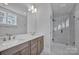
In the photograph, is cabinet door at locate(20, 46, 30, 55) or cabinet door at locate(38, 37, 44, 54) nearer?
cabinet door at locate(20, 46, 30, 55)

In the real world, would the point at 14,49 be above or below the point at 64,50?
above

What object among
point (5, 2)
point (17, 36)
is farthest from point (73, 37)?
point (5, 2)

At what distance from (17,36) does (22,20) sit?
0.30 meters

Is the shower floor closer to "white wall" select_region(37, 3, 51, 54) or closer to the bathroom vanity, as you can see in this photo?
"white wall" select_region(37, 3, 51, 54)

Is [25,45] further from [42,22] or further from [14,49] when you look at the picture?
[42,22]

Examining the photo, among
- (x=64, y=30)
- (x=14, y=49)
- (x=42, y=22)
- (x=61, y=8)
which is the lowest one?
(x=14, y=49)

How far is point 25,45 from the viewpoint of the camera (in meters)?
1.72

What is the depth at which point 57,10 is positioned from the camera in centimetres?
194

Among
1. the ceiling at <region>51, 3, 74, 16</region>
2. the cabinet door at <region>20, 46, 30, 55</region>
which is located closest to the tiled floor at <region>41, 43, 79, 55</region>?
the cabinet door at <region>20, 46, 30, 55</region>

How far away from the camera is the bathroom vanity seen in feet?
4.90

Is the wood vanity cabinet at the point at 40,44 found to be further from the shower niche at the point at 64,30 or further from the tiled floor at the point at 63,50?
the shower niche at the point at 64,30

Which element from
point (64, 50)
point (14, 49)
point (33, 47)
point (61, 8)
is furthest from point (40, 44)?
point (61, 8)

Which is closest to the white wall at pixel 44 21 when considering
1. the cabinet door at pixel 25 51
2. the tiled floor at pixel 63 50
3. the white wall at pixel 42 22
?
the white wall at pixel 42 22

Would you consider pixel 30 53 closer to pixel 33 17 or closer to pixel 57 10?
pixel 33 17
